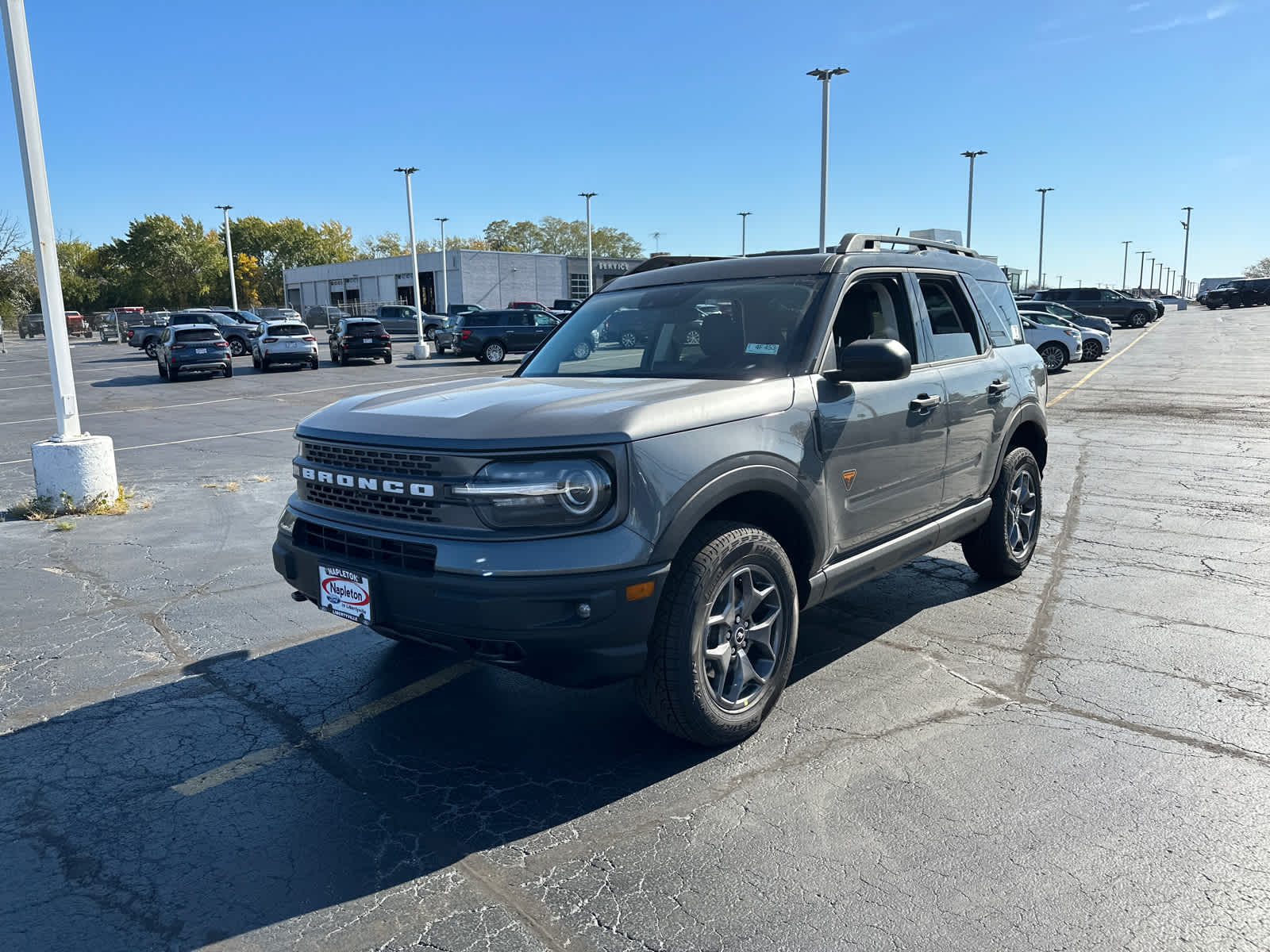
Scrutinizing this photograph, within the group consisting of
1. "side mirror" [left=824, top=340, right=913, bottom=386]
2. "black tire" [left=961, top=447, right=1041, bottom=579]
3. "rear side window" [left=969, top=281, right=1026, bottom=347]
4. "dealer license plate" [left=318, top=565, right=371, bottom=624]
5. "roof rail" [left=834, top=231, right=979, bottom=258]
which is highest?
"roof rail" [left=834, top=231, right=979, bottom=258]

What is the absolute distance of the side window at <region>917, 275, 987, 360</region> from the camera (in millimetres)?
4883

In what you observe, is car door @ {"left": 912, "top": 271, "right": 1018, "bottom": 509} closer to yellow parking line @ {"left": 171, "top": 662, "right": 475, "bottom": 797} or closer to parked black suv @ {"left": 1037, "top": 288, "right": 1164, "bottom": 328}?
yellow parking line @ {"left": 171, "top": 662, "right": 475, "bottom": 797}

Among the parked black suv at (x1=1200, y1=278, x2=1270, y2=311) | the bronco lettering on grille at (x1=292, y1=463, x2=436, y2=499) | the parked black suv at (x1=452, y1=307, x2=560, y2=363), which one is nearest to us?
the bronco lettering on grille at (x1=292, y1=463, x2=436, y2=499)

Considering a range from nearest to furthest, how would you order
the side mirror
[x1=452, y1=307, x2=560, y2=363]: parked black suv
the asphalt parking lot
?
the asphalt parking lot < the side mirror < [x1=452, y1=307, x2=560, y2=363]: parked black suv

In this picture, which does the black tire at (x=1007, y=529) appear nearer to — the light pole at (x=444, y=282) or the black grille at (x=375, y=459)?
the black grille at (x=375, y=459)

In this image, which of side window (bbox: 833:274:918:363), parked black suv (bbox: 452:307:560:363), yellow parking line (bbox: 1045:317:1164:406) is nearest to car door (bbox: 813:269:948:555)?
side window (bbox: 833:274:918:363)

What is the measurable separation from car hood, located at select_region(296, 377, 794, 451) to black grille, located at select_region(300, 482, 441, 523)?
208 millimetres

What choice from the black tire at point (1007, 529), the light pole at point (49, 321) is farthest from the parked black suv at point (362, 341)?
the black tire at point (1007, 529)

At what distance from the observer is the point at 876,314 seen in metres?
4.49

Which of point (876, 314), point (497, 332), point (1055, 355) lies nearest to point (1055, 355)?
point (1055, 355)

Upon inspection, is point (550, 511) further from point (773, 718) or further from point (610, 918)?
point (773, 718)

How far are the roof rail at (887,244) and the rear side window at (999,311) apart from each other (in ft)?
0.76

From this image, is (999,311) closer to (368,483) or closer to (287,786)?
(368,483)

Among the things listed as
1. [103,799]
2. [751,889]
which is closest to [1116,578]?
[751,889]
